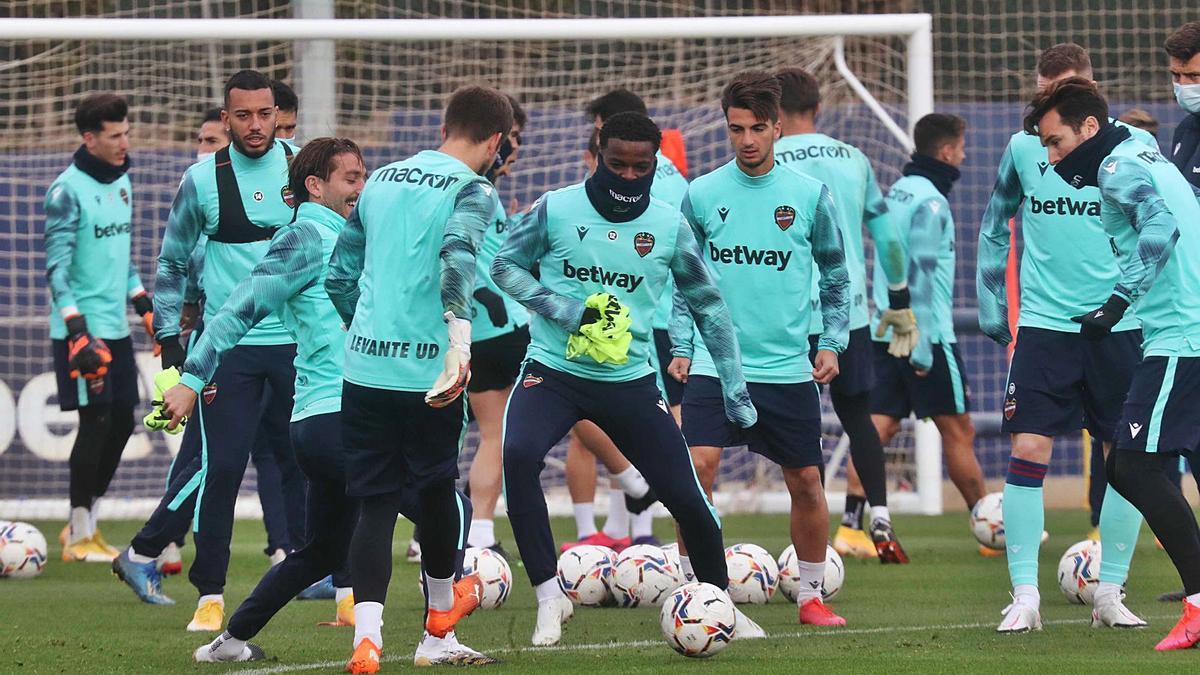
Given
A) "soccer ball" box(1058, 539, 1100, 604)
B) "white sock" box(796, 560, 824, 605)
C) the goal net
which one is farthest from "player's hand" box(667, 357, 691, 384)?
the goal net

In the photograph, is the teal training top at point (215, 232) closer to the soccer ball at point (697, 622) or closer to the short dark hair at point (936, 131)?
the soccer ball at point (697, 622)

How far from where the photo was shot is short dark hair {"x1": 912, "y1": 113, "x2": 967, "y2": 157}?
10.5m

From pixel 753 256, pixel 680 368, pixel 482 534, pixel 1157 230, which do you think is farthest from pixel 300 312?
pixel 482 534

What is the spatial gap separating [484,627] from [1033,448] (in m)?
2.36

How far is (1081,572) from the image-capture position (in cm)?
795

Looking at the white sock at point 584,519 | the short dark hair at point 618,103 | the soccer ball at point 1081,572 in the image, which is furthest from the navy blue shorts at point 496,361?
the soccer ball at point 1081,572

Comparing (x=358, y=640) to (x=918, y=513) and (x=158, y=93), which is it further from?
(x=158, y=93)

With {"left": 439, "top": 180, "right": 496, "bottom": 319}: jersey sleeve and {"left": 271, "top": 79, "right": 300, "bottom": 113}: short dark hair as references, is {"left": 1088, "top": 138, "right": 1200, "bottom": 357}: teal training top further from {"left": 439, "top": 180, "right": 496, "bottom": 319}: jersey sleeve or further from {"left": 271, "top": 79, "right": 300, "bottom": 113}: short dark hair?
{"left": 271, "top": 79, "right": 300, "bottom": 113}: short dark hair

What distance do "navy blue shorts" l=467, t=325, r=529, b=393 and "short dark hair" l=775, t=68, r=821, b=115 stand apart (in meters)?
1.87

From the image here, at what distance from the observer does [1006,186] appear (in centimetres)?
738

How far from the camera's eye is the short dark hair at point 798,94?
29.4 ft

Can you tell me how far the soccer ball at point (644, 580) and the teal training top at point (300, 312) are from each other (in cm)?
215

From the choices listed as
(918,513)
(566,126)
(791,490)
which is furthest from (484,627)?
(566,126)

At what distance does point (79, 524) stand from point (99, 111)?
2.42 metres
